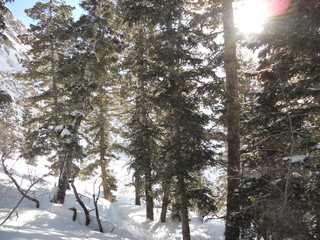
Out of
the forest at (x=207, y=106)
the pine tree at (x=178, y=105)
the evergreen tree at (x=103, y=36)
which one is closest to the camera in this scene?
the forest at (x=207, y=106)

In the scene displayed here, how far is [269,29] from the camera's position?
19.7ft

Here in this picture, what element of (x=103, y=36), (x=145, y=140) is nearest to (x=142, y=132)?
(x=145, y=140)

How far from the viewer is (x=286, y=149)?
15.6ft

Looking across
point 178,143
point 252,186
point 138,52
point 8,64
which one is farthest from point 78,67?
point 8,64

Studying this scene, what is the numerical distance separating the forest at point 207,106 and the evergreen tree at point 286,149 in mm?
30

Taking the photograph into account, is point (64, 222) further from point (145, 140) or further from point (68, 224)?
point (145, 140)

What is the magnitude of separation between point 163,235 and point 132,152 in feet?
14.4

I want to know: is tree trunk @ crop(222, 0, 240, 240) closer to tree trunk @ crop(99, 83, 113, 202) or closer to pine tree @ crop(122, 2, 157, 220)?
pine tree @ crop(122, 2, 157, 220)

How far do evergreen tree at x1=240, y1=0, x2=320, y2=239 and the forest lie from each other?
0.03 meters

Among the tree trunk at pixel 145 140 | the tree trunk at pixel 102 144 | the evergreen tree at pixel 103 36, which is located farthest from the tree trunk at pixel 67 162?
the tree trunk at pixel 102 144

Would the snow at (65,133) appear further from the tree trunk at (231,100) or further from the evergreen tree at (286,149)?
the evergreen tree at (286,149)

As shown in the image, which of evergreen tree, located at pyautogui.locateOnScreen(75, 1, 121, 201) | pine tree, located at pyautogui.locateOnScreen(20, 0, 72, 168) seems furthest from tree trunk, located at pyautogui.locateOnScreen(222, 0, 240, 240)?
pine tree, located at pyautogui.locateOnScreen(20, 0, 72, 168)

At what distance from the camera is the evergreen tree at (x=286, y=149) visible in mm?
3742

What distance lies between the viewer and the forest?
470cm
